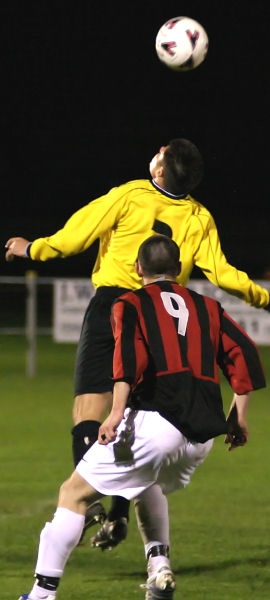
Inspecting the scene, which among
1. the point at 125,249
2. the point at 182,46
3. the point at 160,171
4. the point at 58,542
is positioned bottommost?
the point at 58,542

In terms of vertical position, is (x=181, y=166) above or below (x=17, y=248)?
above

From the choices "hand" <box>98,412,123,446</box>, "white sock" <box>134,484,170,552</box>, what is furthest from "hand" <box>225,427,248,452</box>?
"hand" <box>98,412,123,446</box>

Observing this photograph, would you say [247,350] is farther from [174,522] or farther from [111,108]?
[111,108]

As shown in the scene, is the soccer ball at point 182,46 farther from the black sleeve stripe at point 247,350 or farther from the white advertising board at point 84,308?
the white advertising board at point 84,308

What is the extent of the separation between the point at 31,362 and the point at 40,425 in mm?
4936

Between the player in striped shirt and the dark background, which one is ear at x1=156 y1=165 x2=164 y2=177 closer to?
the player in striped shirt

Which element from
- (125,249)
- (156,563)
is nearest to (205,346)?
(156,563)

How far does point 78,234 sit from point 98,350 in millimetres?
608

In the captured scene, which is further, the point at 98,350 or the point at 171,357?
the point at 98,350

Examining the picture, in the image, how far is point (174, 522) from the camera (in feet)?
23.0

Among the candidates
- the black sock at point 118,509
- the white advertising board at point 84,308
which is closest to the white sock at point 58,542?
the black sock at point 118,509

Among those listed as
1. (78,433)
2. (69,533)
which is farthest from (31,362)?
(69,533)

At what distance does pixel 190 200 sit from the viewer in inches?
219

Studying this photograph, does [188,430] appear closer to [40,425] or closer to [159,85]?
[40,425]
